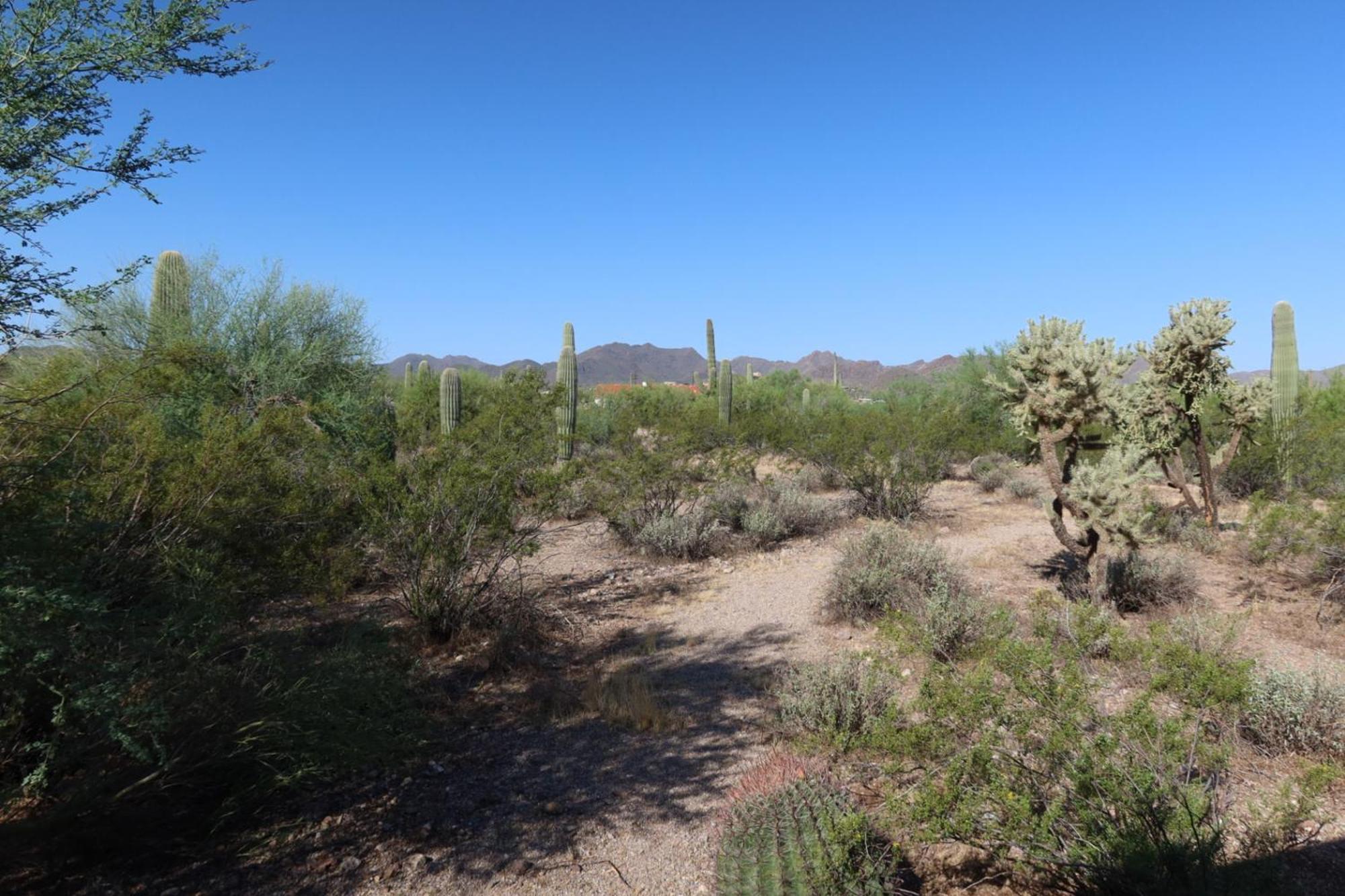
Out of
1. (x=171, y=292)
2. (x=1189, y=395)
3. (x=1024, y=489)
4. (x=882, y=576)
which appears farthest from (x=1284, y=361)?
(x=171, y=292)

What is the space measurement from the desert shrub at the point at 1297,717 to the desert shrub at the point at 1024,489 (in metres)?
11.4

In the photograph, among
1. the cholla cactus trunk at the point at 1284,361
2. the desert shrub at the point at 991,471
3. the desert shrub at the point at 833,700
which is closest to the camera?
the desert shrub at the point at 833,700

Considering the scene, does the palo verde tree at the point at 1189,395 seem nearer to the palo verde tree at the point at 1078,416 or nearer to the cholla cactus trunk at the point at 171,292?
the palo verde tree at the point at 1078,416

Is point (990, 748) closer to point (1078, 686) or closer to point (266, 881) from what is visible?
point (1078, 686)

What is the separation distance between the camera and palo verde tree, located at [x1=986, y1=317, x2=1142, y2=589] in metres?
7.25

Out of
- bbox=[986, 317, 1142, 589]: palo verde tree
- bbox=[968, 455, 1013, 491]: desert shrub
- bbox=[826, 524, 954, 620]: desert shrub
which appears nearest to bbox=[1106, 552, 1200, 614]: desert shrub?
bbox=[986, 317, 1142, 589]: palo verde tree

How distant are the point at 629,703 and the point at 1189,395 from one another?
30.7 ft

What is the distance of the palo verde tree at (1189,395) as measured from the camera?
9906 millimetres

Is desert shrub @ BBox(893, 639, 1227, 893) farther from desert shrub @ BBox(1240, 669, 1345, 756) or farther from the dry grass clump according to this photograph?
the dry grass clump

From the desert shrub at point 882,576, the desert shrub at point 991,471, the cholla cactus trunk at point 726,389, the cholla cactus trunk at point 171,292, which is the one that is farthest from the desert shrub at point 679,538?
the cholla cactus trunk at point 726,389

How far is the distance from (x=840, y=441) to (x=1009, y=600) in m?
6.83

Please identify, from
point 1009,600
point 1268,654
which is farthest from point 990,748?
point 1009,600

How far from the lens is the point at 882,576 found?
7.84 metres

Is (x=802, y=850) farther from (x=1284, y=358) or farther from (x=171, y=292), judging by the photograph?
(x=1284, y=358)
